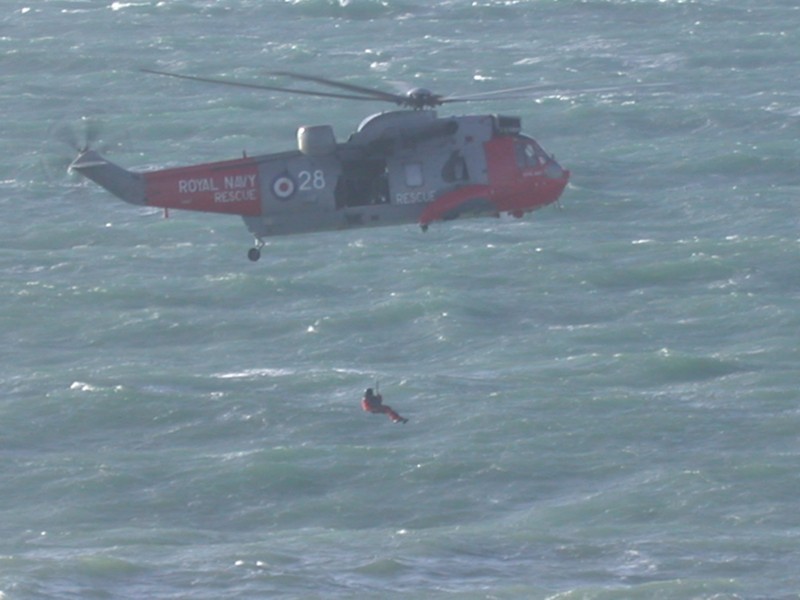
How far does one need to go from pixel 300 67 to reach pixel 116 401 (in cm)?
2696

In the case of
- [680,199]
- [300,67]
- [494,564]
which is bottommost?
[494,564]

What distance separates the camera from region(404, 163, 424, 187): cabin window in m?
32.5

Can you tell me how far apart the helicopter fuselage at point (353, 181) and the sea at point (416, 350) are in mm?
1479

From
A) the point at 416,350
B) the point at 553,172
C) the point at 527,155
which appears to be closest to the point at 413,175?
the point at 527,155

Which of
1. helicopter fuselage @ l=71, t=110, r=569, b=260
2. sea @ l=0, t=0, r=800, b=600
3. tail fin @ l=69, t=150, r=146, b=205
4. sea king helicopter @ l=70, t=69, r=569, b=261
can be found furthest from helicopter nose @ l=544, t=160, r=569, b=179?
tail fin @ l=69, t=150, r=146, b=205

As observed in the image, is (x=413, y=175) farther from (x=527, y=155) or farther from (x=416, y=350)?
(x=416, y=350)

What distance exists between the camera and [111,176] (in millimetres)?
31719

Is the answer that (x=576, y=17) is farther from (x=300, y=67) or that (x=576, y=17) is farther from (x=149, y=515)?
(x=149, y=515)

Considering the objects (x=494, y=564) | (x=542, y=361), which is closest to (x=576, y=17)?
(x=542, y=361)

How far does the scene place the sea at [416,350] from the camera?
1518 inches

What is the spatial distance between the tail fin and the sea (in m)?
0.35

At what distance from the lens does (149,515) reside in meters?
41.5

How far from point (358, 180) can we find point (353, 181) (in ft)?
0.33

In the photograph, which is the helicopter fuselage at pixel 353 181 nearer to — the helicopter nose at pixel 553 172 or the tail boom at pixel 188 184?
the tail boom at pixel 188 184
